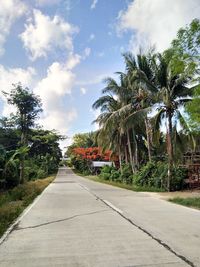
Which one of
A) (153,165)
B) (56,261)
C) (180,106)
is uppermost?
(180,106)

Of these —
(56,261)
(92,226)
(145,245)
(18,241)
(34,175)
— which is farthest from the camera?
(34,175)

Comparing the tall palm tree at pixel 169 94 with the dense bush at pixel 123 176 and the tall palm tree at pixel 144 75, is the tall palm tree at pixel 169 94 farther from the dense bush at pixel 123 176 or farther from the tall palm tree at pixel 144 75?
the dense bush at pixel 123 176

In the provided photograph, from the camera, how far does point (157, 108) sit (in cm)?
2788

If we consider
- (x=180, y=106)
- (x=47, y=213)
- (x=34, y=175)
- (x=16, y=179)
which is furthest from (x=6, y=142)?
(x=47, y=213)

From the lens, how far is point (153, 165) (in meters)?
30.7

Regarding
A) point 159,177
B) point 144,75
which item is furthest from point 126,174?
point 144,75

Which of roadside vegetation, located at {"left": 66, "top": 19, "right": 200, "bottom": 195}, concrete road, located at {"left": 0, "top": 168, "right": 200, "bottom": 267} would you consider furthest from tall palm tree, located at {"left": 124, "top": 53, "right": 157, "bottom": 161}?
concrete road, located at {"left": 0, "top": 168, "right": 200, "bottom": 267}

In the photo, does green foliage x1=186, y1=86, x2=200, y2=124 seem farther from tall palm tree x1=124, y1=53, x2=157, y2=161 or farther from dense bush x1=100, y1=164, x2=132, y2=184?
dense bush x1=100, y1=164, x2=132, y2=184

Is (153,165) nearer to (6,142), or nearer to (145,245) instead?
(145,245)

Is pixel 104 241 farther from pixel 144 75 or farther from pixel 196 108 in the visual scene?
pixel 144 75

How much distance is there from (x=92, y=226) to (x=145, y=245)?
3009mm

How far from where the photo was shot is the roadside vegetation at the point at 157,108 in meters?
18.4

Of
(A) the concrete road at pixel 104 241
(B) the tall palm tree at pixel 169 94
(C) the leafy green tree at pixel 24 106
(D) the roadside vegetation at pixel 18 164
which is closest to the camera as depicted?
(A) the concrete road at pixel 104 241

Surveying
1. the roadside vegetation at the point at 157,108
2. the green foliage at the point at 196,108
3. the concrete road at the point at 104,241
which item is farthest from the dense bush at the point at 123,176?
the concrete road at the point at 104,241
